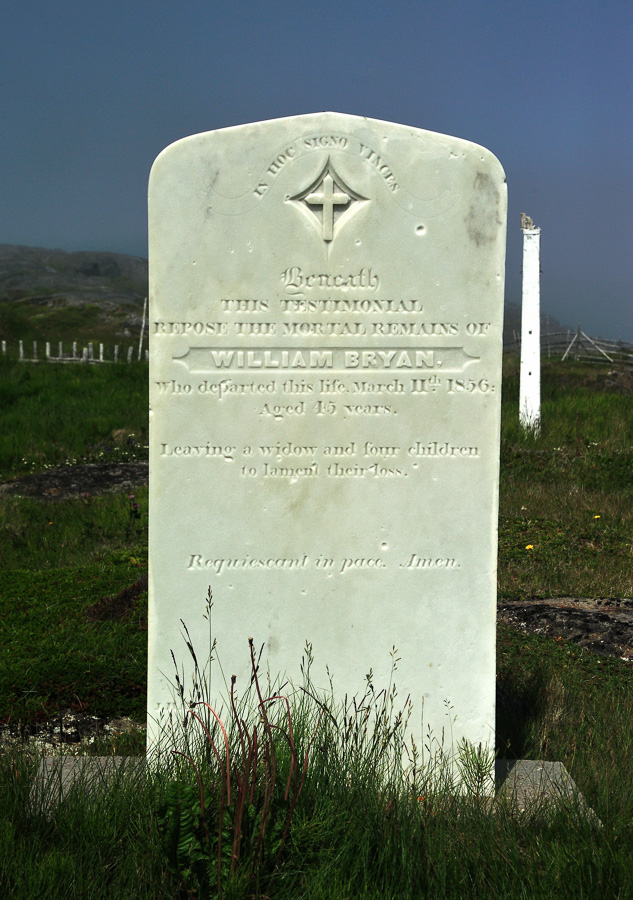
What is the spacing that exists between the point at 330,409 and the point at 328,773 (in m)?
1.37

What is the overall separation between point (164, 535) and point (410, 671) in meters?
1.15

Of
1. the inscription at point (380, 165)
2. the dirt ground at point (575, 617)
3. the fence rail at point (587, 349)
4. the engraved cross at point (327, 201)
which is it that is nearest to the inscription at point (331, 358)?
the engraved cross at point (327, 201)

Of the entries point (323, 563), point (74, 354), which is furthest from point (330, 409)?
point (74, 354)

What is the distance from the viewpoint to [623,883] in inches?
96.3

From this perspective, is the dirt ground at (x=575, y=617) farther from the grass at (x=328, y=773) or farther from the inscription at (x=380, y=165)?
the inscription at (x=380, y=165)

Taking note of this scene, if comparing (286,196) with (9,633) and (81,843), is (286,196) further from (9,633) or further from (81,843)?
(9,633)

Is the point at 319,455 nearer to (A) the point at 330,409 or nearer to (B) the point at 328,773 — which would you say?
(A) the point at 330,409

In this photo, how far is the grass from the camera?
2.48 metres

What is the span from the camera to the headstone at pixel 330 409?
3.38 meters

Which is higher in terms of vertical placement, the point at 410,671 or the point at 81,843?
the point at 410,671

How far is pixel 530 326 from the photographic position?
40.3 ft

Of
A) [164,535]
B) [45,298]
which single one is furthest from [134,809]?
[45,298]

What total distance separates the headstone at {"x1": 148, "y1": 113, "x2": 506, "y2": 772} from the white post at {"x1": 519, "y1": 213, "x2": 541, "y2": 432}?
28.3ft

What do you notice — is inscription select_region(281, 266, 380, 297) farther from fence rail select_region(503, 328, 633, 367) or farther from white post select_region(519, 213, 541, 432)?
fence rail select_region(503, 328, 633, 367)
